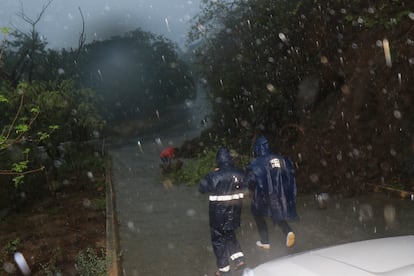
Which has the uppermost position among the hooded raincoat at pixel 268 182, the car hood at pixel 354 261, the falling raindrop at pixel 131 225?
the hooded raincoat at pixel 268 182

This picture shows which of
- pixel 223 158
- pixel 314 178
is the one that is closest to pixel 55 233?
pixel 223 158

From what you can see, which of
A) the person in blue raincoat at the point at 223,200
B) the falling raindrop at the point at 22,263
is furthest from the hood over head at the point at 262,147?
the falling raindrop at the point at 22,263

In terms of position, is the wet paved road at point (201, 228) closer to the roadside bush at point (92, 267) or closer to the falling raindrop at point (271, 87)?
the roadside bush at point (92, 267)

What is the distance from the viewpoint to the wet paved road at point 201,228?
6.36m

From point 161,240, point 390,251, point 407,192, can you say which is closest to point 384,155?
point 407,192

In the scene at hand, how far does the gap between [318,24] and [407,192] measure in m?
4.81

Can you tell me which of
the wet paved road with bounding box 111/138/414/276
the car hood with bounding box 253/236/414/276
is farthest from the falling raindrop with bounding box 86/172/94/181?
the car hood with bounding box 253/236/414/276

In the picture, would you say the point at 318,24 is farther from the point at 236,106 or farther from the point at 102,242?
the point at 102,242

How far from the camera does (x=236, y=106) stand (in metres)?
15.0

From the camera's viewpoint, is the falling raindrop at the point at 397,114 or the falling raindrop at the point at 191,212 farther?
the falling raindrop at the point at 397,114

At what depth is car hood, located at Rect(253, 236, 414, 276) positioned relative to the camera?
2869 mm

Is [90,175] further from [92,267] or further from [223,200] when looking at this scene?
[223,200]

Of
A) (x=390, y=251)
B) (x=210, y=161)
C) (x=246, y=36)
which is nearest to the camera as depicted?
(x=390, y=251)

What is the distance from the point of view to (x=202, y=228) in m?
8.00
